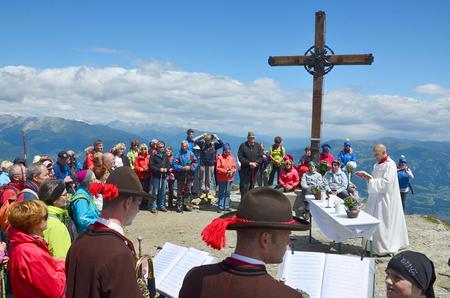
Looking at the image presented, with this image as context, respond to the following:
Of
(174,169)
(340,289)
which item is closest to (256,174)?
(174,169)

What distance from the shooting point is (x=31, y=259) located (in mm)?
3588

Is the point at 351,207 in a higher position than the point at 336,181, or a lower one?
lower

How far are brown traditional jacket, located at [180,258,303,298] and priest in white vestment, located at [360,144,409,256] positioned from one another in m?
7.48

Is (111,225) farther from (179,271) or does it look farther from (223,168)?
(223,168)

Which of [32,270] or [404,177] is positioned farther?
[404,177]

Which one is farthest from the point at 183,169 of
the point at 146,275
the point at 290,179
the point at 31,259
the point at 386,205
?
the point at 146,275

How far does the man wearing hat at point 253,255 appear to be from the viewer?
6.93 feet

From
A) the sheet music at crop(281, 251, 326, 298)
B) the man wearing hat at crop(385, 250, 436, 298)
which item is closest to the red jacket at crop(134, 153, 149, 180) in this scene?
the sheet music at crop(281, 251, 326, 298)

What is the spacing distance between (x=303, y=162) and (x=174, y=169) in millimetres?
4161

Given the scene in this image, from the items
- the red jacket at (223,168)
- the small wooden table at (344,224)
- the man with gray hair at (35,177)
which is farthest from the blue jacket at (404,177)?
the man with gray hair at (35,177)

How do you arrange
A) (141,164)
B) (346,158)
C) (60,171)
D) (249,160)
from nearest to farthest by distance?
(60,171), (141,164), (249,160), (346,158)

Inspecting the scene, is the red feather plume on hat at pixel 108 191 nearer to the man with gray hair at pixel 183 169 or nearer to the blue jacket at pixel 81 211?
the blue jacket at pixel 81 211

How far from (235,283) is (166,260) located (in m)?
3.00

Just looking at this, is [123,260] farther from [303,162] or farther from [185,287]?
[303,162]
